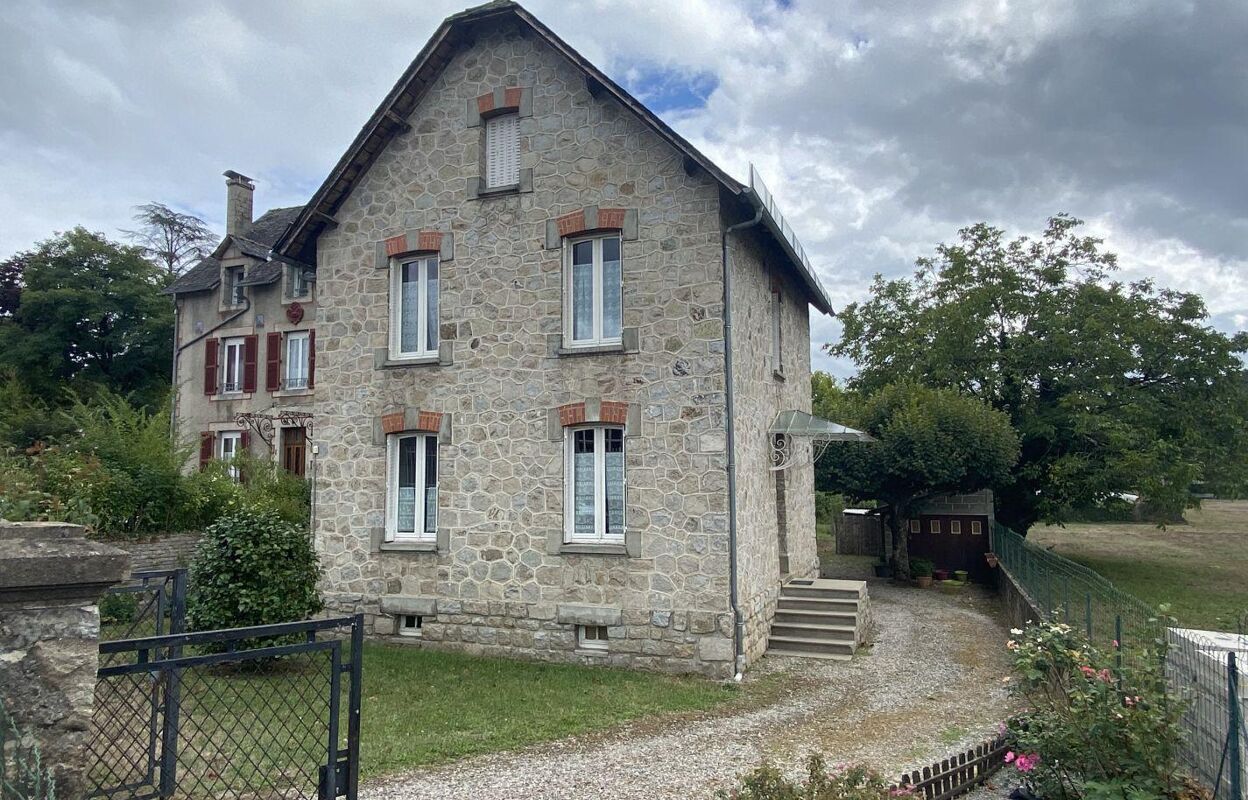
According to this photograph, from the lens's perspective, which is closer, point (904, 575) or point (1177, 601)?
point (1177, 601)

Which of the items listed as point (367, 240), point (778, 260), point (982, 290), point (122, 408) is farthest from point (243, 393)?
point (982, 290)

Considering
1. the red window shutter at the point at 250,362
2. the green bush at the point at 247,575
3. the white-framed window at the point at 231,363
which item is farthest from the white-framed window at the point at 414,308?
the white-framed window at the point at 231,363

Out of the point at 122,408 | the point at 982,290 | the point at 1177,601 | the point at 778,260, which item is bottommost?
the point at 1177,601

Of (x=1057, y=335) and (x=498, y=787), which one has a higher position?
(x=1057, y=335)

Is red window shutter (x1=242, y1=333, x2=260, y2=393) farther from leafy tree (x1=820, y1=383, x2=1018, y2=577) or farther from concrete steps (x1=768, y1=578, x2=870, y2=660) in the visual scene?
concrete steps (x1=768, y1=578, x2=870, y2=660)

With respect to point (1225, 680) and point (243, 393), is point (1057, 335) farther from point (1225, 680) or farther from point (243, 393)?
point (243, 393)

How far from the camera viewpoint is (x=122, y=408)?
1399 cm

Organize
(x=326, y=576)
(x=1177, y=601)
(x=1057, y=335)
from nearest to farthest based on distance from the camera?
(x=326, y=576), (x=1177, y=601), (x=1057, y=335)

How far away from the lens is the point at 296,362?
75.6 feet

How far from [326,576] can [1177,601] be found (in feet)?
57.7

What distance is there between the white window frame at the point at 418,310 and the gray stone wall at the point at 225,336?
11750 millimetres

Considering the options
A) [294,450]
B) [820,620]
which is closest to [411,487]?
[820,620]

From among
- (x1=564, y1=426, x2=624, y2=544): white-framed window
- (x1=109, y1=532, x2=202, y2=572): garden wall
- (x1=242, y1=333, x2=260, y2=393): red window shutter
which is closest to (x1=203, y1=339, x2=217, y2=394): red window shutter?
(x1=242, y1=333, x2=260, y2=393): red window shutter

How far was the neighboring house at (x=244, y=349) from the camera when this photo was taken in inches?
900
